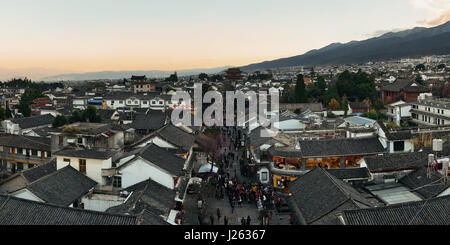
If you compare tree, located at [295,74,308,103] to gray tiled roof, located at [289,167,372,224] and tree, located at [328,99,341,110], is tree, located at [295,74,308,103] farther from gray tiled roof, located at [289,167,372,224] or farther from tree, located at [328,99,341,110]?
gray tiled roof, located at [289,167,372,224]

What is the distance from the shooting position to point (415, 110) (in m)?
39.6

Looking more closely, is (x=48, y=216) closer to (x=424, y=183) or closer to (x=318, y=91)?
(x=424, y=183)

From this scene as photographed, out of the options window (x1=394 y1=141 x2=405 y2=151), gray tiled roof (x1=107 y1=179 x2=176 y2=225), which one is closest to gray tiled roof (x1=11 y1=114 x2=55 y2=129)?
gray tiled roof (x1=107 y1=179 x2=176 y2=225)

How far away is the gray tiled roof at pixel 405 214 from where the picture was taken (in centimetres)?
1056

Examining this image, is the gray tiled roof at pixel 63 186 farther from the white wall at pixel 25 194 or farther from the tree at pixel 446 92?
the tree at pixel 446 92

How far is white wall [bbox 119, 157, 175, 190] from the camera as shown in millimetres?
16984

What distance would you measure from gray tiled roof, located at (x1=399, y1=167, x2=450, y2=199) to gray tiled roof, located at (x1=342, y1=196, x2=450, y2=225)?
2.74 metres

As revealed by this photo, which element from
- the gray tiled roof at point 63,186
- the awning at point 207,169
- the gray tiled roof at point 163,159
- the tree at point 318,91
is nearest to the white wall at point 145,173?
the gray tiled roof at point 163,159

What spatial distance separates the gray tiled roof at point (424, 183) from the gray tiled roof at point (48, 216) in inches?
421

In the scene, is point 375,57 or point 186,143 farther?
point 375,57

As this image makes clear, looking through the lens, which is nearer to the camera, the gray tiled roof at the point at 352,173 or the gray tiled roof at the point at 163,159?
the gray tiled roof at the point at 163,159
